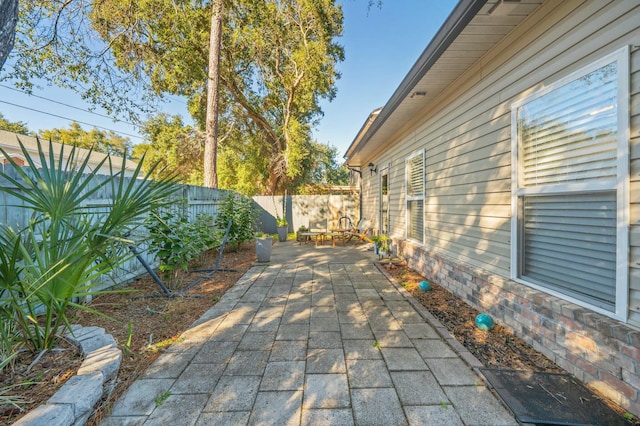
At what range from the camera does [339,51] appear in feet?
37.7

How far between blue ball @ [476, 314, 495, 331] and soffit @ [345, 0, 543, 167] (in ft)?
8.68

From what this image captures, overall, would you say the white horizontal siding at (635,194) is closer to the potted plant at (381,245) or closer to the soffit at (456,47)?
the soffit at (456,47)

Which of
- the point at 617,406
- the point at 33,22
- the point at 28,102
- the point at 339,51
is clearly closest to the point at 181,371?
the point at 617,406

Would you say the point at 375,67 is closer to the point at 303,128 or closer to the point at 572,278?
the point at 303,128

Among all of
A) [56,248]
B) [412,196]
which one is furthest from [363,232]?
[56,248]

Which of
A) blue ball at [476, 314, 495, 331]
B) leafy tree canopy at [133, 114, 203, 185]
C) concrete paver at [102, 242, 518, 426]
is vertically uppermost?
leafy tree canopy at [133, 114, 203, 185]

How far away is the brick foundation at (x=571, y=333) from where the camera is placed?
149cm

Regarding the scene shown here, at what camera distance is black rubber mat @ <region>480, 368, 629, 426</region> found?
4.71 feet

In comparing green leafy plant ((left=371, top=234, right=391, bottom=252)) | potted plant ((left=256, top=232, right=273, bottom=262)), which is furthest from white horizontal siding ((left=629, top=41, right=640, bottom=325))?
potted plant ((left=256, top=232, right=273, bottom=262))

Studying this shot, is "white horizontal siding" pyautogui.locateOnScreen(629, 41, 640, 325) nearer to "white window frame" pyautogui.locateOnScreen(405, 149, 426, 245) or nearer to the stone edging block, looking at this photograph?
"white window frame" pyautogui.locateOnScreen(405, 149, 426, 245)

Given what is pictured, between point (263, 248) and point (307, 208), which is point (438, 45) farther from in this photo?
point (307, 208)

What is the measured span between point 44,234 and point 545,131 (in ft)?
12.2

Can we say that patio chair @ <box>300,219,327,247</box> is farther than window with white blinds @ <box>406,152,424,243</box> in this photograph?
Yes

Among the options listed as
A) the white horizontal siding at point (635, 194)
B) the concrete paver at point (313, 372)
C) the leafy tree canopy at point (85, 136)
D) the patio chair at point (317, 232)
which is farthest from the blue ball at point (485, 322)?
the leafy tree canopy at point (85, 136)
